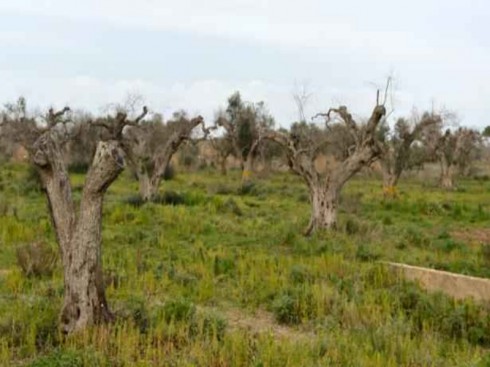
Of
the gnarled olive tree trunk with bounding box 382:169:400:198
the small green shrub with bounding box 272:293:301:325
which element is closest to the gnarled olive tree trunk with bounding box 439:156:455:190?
the gnarled olive tree trunk with bounding box 382:169:400:198

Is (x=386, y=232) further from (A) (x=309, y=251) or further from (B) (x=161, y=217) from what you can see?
(B) (x=161, y=217)

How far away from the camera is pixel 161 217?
1858cm

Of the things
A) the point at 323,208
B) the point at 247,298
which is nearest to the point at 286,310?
the point at 247,298

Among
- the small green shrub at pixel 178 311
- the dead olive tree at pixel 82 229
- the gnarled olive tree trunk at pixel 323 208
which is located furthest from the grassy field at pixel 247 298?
the gnarled olive tree trunk at pixel 323 208

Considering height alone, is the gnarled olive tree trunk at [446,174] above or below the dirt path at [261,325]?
above

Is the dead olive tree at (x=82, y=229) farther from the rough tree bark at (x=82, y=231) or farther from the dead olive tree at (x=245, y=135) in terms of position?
the dead olive tree at (x=245, y=135)

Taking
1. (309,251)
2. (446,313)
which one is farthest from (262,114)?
Answer: (446,313)

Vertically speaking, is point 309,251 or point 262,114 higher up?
point 262,114

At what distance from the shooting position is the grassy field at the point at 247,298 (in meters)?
7.28

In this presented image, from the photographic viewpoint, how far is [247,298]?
1038 centimetres

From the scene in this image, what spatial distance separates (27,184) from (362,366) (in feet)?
75.6

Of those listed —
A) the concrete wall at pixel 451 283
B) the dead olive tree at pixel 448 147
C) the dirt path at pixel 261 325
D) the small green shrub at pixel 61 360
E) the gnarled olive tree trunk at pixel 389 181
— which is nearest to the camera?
the small green shrub at pixel 61 360

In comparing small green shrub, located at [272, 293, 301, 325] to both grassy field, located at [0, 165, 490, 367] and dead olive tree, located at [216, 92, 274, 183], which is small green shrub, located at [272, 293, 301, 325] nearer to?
grassy field, located at [0, 165, 490, 367]

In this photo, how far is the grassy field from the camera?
7281mm
